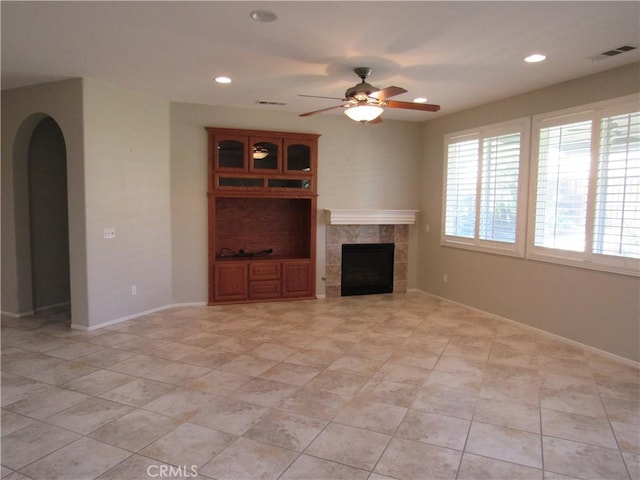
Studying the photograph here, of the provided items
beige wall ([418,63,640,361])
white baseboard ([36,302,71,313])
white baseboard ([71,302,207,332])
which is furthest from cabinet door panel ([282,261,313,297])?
white baseboard ([36,302,71,313])

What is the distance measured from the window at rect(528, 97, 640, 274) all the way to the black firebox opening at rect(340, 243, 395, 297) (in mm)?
2411

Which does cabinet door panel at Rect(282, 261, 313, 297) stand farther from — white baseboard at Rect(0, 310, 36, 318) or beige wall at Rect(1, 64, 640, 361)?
white baseboard at Rect(0, 310, 36, 318)

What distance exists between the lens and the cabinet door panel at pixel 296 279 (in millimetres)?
6109

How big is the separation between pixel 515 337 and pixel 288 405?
Answer: 9.52ft

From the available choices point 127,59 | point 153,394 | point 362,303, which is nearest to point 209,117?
point 127,59

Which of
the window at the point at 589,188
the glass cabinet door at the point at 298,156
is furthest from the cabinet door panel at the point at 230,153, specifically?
the window at the point at 589,188

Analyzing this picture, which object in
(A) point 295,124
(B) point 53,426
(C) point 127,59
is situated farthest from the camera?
(A) point 295,124

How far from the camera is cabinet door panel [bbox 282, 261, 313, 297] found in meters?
6.11

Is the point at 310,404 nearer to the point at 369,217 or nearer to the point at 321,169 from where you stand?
the point at 369,217

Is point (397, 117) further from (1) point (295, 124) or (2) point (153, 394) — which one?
(2) point (153, 394)

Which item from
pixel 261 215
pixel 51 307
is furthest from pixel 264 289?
pixel 51 307

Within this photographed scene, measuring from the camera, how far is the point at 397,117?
6.28 metres

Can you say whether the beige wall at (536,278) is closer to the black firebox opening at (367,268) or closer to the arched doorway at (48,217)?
the black firebox opening at (367,268)

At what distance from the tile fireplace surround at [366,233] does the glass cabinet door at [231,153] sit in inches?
59.2
